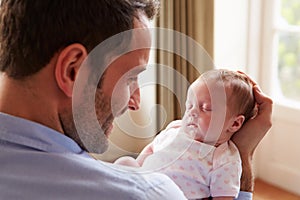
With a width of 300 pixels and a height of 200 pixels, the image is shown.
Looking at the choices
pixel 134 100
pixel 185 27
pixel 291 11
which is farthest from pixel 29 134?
pixel 291 11

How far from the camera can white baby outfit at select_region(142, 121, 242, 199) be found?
1.46 metres

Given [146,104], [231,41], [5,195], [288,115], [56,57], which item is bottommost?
[288,115]

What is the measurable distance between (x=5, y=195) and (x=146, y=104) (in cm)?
180

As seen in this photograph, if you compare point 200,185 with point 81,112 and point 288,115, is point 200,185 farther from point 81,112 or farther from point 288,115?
point 288,115

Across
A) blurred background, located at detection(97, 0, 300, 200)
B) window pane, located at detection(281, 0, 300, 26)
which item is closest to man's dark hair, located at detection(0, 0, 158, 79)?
blurred background, located at detection(97, 0, 300, 200)

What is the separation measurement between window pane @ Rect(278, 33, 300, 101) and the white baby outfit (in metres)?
1.73

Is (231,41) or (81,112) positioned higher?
(81,112)

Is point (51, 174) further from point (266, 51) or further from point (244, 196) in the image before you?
point (266, 51)

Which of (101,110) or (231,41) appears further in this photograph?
(231,41)

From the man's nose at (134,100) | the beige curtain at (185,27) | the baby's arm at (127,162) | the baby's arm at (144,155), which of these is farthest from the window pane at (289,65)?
the man's nose at (134,100)

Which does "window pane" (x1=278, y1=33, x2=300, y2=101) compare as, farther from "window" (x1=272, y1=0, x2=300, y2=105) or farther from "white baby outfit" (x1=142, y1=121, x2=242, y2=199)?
"white baby outfit" (x1=142, y1=121, x2=242, y2=199)

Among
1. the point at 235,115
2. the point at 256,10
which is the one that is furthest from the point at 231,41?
the point at 235,115

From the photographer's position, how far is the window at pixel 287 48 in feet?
10.0

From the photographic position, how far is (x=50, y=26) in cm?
74
